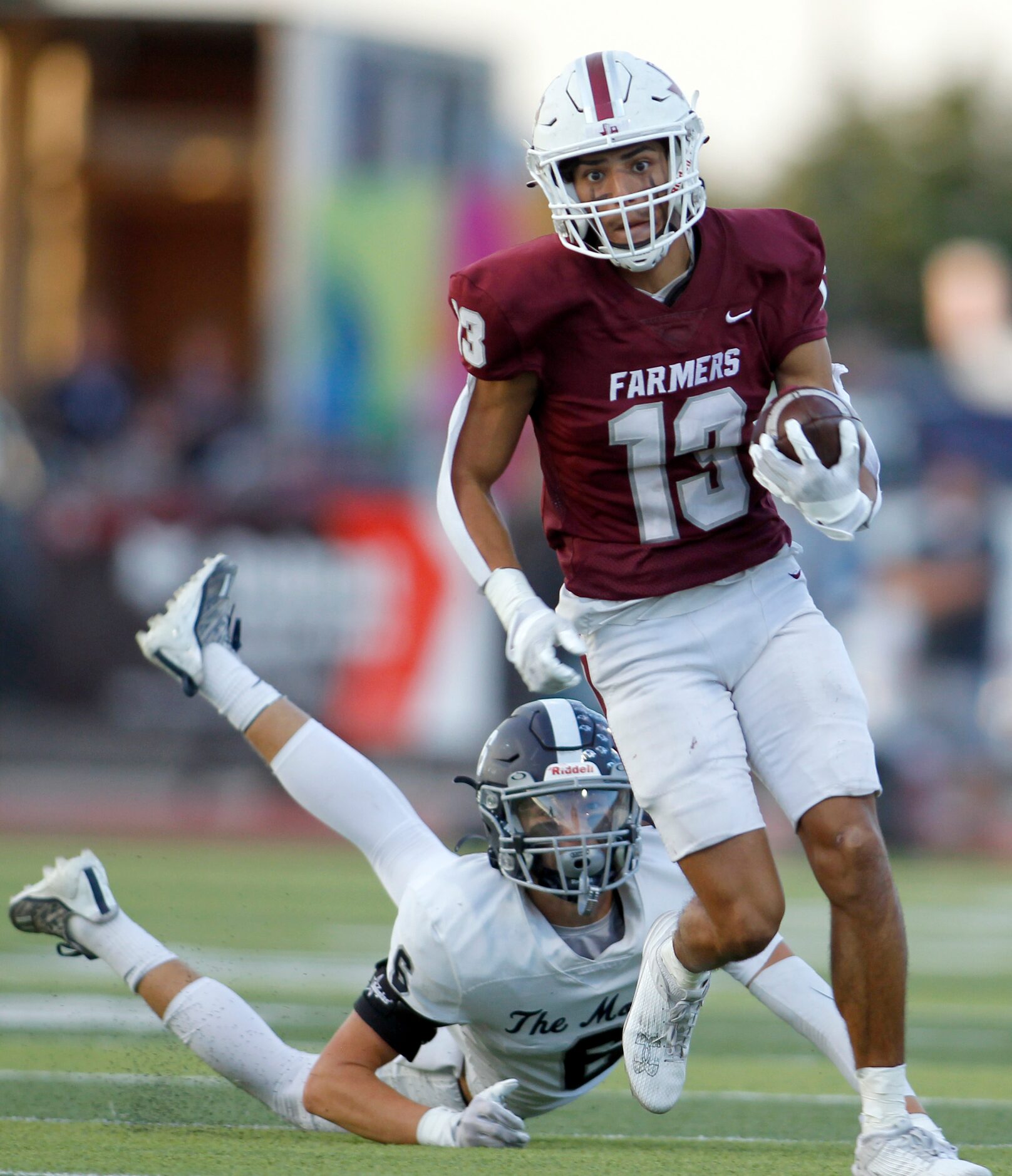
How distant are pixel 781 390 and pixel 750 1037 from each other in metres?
2.44

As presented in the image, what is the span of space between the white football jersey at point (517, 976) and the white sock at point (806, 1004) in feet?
0.75

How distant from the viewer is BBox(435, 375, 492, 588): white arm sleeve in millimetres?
3805

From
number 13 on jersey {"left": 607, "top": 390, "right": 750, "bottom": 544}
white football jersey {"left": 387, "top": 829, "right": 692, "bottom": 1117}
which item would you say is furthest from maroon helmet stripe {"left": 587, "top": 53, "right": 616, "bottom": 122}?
white football jersey {"left": 387, "top": 829, "right": 692, "bottom": 1117}

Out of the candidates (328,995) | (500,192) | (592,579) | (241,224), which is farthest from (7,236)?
(592,579)

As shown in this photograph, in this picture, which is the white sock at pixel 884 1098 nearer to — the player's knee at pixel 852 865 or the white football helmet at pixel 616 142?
the player's knee at pixel 852 865

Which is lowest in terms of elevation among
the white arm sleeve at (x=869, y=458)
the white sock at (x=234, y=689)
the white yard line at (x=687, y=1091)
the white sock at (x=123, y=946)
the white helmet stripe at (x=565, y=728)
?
the white yard line at (x=687, y=1091)

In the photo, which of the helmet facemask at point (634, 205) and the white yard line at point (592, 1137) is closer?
the helmet facemask at point (634, 205)

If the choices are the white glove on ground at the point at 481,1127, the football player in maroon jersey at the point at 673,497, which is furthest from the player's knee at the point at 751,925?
the white glove on ground at the point at 481,1127

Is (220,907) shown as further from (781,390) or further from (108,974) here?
(781,390)

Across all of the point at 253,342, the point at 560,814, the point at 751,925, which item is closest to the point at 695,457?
the point at 560,814

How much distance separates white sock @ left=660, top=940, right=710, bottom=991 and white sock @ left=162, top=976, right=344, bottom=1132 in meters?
0.76

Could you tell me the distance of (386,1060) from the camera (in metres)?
3.94

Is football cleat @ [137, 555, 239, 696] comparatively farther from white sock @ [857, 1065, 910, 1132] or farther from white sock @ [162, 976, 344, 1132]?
white sock @ [857, 1065, 910, 1132]

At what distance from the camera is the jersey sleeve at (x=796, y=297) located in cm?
374
